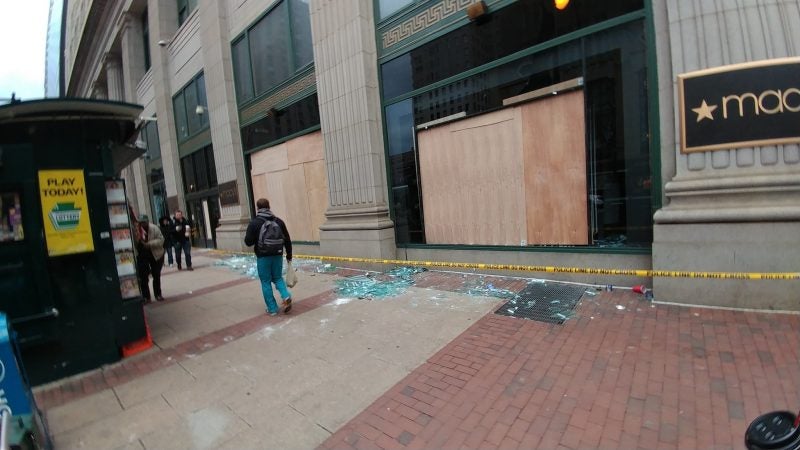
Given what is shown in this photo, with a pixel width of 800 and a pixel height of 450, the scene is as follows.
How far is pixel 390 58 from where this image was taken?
25.7ft

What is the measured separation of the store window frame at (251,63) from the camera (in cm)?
981

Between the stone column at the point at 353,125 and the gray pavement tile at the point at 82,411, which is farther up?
the stone column at the point at 353,125

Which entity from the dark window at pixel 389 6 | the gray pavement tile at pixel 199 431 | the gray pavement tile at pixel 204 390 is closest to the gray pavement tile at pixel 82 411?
the gray pavement tile at pixel 204 390

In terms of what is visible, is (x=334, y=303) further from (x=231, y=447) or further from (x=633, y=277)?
(x=633, y=277)

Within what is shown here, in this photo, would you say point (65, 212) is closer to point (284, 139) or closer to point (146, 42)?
point (284, 139)

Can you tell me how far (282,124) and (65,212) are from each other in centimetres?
729

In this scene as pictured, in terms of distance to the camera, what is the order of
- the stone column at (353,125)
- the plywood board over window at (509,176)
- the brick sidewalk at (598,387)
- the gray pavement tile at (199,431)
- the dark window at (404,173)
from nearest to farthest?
the brick sidewalk at (598,387), the gray pavement tile at (199,431), the plywood board over window at (509,176), the dark window at (404,173), the stone column at (353,125)

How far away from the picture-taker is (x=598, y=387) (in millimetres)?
2963

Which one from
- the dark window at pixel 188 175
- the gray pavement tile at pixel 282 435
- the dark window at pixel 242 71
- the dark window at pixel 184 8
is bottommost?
the gray pavement tile at pixel 282 435

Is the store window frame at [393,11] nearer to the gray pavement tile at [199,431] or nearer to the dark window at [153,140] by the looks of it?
the gray pavement tile at [199,431]

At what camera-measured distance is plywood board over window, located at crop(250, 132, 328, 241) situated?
385 inches

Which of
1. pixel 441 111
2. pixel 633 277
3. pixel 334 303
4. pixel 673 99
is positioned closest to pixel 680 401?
pixel 633 277

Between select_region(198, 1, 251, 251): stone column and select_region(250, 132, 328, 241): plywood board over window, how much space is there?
40.2 inches

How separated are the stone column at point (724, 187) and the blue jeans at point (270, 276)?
5.09 m
